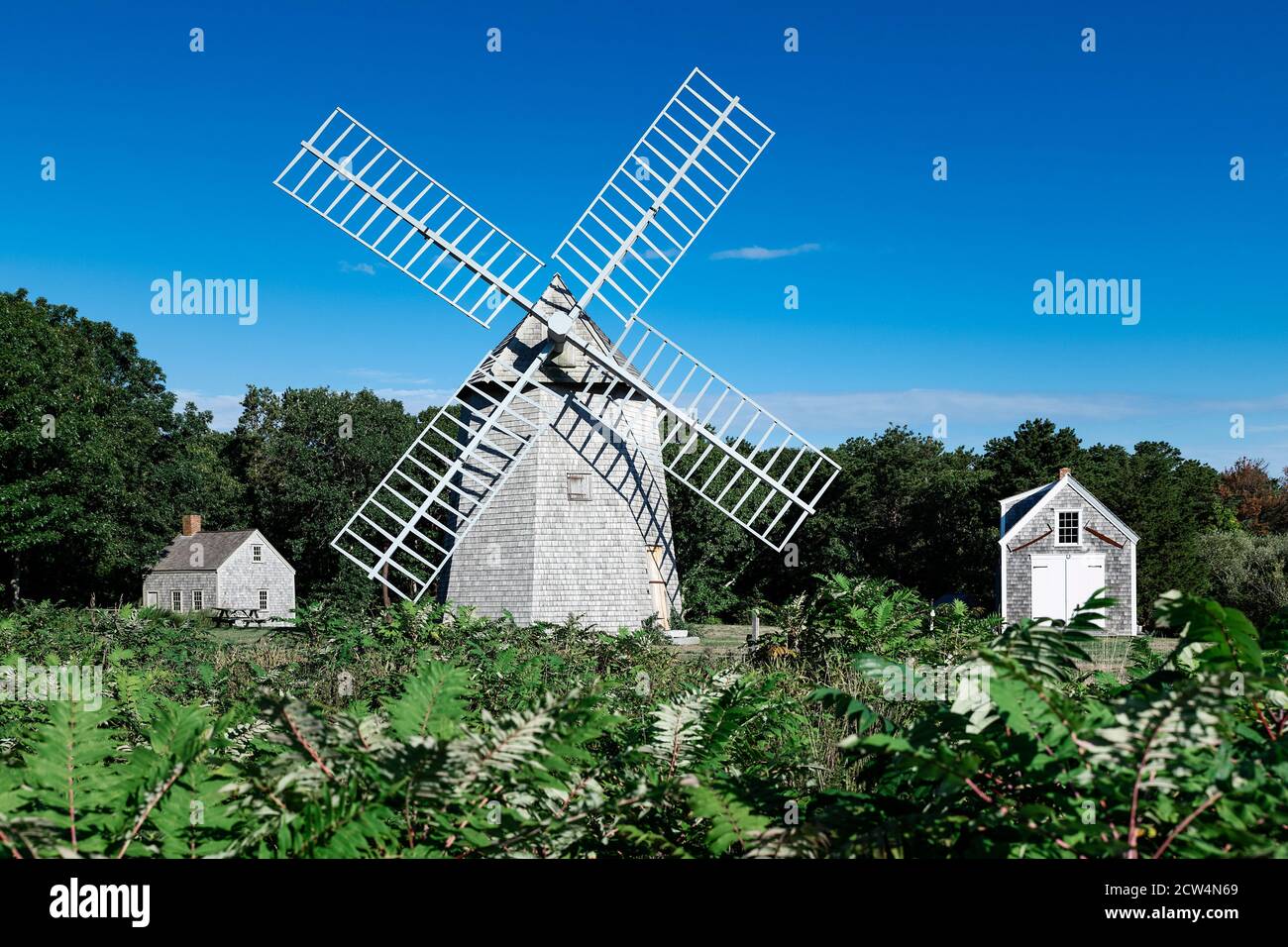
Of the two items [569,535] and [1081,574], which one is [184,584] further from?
[1081,574]

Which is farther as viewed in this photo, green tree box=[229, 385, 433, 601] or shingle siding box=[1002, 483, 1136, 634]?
green tree box=[229, 385, 433, 601]

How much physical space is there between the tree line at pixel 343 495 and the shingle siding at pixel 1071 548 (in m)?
5.38

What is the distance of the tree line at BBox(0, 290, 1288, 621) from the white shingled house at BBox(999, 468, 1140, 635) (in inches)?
219

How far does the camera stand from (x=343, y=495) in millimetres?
48469

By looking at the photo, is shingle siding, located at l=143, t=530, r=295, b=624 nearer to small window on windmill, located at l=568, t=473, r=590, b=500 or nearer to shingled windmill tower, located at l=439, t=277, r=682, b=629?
shingled windmill tower, located at l=439, t=277, r=682, b=629

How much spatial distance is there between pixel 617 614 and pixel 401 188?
942 centimetres

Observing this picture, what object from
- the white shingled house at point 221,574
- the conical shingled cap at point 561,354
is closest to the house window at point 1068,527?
the conical shingled cap at point 561,354

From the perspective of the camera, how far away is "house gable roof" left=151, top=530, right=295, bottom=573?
49.5 meters

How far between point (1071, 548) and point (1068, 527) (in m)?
0.75

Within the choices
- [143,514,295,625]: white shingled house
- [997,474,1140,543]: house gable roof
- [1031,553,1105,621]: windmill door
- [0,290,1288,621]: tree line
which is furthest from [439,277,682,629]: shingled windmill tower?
[143,514,295,625]: white shingled house

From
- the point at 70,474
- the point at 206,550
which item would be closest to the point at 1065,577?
the point at 70,474

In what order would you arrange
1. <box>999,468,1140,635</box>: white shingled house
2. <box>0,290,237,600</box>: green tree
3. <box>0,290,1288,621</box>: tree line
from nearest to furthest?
1. <box>999,468,1140,635</box>: white shingled house
2. <box>0,290,237,600</box>: green tree
3. <box>0,290,1288,621</box>: tree line

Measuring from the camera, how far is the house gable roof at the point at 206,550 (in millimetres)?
49500
